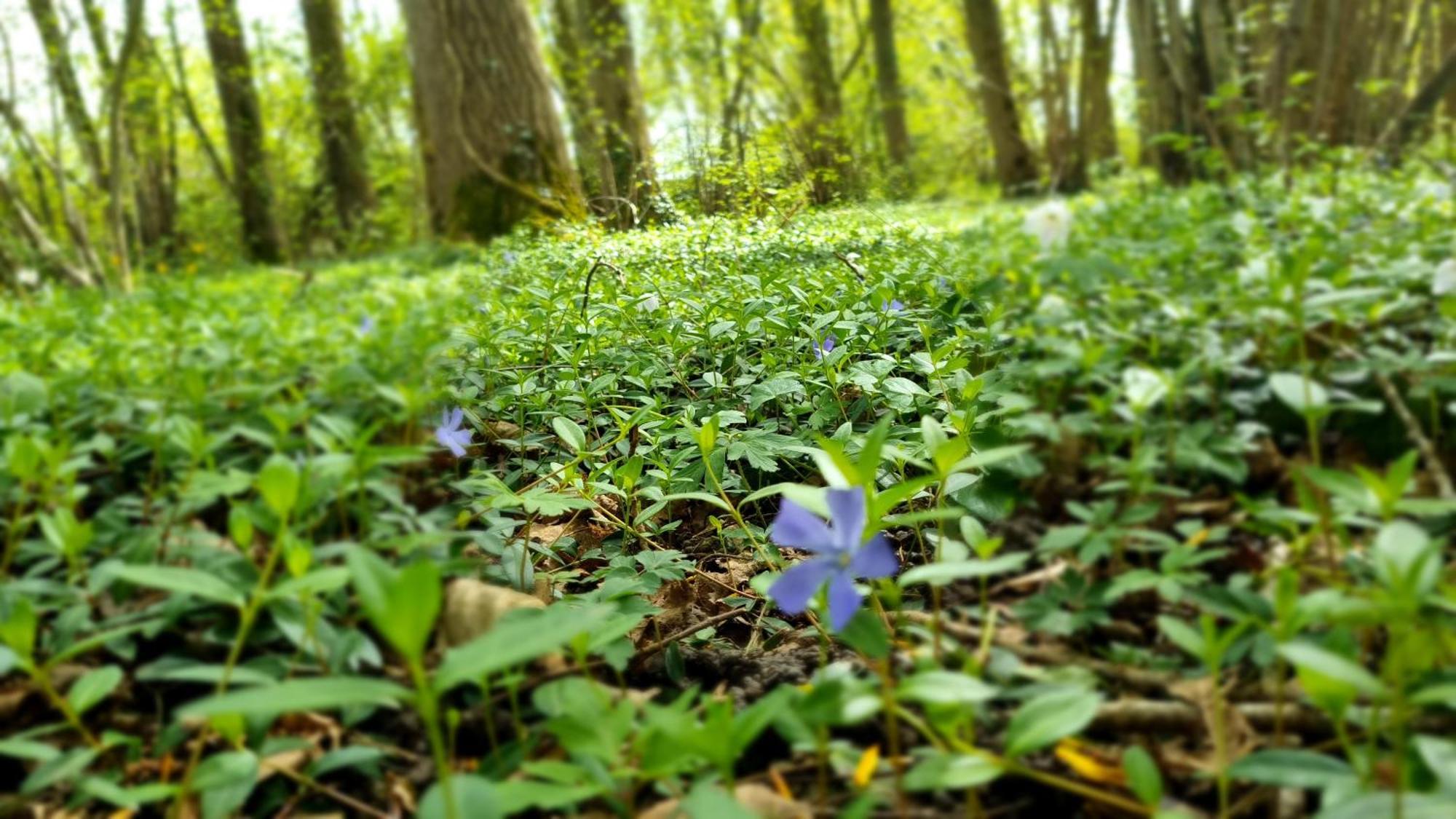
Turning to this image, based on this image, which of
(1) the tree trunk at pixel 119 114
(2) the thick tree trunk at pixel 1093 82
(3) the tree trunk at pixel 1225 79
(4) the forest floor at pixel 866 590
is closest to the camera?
(4) the forest floor at pixel 866 590

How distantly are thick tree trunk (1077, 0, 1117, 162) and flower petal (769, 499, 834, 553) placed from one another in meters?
11.9

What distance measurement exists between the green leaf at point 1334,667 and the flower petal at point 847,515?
0.36m

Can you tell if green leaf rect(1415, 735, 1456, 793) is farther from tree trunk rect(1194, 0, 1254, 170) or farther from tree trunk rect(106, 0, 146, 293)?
tree trunk rect(106, 0, 146, 293)

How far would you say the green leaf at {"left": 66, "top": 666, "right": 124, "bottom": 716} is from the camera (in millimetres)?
834

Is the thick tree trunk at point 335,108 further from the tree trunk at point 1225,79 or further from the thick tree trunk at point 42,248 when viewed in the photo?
the tree trunk at point 1225,79

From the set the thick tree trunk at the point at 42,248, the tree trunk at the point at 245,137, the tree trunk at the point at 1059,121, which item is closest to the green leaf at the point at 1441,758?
the thick tree trunk at the point at 42,248

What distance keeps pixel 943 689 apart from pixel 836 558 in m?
0.18

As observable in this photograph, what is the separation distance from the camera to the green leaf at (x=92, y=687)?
834 mm

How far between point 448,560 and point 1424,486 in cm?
88

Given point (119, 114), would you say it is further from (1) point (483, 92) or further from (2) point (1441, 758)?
(2) point (1441, 758)

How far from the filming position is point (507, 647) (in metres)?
0.73

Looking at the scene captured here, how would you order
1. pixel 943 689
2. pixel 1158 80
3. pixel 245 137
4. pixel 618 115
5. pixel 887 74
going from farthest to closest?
pixel 245 137 < pixel 887 74 < pixel 1158 80 < pixel 618 115 < pixel 943 689

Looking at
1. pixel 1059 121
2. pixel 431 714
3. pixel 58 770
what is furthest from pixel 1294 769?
pixel 1059 121

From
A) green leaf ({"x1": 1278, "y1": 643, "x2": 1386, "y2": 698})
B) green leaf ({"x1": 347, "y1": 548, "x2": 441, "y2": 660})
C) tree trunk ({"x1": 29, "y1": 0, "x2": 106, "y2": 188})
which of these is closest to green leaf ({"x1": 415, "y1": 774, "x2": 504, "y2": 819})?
green leaf ({"x1": 347, "y1": 548, "x2": 441, "y2": 660})
